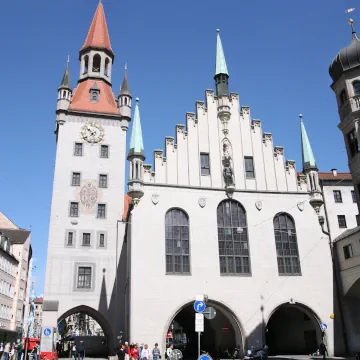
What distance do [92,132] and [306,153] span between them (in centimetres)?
1972

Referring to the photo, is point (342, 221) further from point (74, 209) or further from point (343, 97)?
point (74, 209)

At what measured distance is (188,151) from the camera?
28.6m

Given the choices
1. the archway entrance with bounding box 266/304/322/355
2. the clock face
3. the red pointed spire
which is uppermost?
the red pointed spire

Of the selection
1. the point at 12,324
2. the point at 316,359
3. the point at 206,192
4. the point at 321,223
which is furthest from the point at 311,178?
the point at 12,324

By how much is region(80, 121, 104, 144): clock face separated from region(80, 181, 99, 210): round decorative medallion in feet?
14.2

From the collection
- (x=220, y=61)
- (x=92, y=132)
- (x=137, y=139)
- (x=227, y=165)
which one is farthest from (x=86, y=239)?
(x=220, y=61)

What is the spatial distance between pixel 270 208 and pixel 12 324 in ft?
116

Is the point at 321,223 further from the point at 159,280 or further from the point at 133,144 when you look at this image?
the point at 133,144

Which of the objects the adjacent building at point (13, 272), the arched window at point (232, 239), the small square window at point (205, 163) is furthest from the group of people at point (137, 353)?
the adjacent building at point (13, 272)

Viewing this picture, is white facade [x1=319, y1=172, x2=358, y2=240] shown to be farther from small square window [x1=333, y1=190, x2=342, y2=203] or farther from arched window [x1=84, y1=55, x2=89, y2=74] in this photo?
arched window [x1=84, y1=55, x2=89, y2=74]

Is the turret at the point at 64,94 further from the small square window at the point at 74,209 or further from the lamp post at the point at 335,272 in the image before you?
the lamp post at the point at 335,272

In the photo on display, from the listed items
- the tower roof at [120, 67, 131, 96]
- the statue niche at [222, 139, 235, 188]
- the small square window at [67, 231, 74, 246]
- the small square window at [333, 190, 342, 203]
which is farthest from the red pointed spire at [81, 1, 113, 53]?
the small square window at [333, 190, 342, 203]

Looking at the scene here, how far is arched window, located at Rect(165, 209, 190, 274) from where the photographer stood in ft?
85.0

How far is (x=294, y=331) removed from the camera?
29.4 metres
